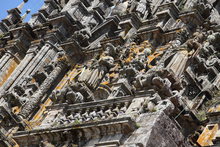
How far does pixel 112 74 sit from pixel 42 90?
3.04 metres

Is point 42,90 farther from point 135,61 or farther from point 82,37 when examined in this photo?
point 135,61

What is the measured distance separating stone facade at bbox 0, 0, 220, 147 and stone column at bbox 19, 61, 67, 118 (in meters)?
0.04

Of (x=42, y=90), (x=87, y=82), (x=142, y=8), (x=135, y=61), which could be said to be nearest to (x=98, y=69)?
(x=87, y=82)

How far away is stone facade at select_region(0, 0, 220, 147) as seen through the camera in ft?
52.9

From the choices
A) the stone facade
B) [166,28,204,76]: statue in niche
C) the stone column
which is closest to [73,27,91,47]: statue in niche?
the stone facade

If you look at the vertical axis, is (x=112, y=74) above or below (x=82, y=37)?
below

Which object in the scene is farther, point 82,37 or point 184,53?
point 82,37

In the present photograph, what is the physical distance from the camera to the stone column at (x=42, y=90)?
74.0ft

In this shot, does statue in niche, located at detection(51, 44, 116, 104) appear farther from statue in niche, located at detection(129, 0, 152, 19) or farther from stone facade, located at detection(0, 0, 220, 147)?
statue in niche, located at detection(129, 0, 152, 19)

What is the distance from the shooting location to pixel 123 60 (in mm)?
21703

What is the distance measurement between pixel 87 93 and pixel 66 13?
876 centimetres

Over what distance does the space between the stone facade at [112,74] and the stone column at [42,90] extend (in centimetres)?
4

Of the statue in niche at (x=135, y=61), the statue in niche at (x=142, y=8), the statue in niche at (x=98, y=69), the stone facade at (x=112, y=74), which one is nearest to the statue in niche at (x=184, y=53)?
the stone facade at (x=112, y=74)

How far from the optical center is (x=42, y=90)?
23.2 meters
